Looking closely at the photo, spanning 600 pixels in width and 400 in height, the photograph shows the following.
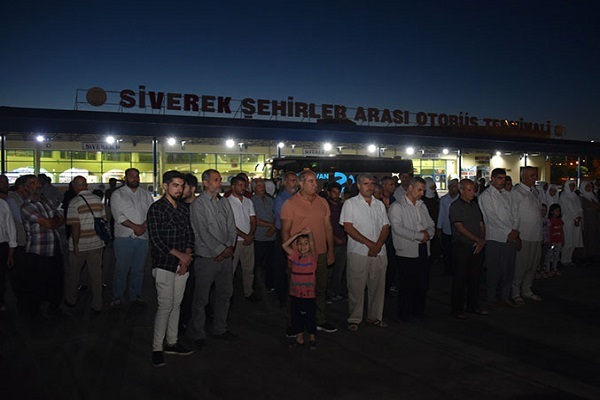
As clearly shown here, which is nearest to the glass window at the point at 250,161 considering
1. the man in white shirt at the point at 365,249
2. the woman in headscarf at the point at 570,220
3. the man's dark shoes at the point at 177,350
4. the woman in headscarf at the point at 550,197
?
the woman in headscarf at the point at 550,197

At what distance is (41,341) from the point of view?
604 centimetres

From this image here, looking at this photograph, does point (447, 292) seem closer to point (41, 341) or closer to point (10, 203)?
point (41, 341)

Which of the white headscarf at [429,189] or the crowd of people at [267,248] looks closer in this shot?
the crowd of people at [267,248]

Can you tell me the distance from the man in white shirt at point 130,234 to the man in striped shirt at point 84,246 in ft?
0.92

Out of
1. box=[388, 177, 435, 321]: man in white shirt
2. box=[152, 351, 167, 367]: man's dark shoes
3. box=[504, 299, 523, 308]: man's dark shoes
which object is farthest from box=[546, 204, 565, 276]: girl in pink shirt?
box=[152, 351, 167, 367]: man's dark shoes

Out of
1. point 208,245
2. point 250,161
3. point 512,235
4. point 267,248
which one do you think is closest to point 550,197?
point 512,235

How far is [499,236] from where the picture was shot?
7.61 meters

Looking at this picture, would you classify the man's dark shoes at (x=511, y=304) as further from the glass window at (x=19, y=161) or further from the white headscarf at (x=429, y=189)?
the glass window at (x=19, y=161)

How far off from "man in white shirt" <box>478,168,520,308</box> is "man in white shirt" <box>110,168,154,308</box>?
510 centimetres

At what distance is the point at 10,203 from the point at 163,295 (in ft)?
13.1

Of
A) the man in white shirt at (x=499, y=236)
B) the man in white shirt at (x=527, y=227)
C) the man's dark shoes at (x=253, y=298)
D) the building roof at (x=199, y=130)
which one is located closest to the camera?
the man in white shirt at (x=499, y=236)

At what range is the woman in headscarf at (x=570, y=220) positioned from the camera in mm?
11195

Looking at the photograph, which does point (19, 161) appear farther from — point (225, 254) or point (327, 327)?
point (327, 327)

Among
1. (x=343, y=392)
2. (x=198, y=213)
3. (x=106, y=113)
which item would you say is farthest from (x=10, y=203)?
(x=106, y=113)
